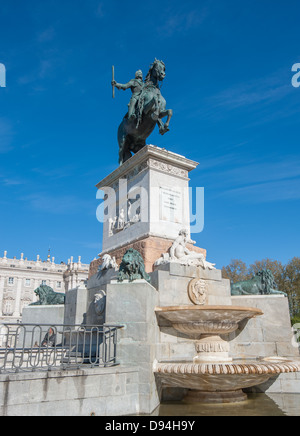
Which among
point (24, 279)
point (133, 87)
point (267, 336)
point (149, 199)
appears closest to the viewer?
point (267, 336)

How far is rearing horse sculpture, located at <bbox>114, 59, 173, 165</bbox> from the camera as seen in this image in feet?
50.3

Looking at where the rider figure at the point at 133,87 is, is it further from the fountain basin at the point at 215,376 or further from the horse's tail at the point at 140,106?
the fountain basin at the point at 215,376

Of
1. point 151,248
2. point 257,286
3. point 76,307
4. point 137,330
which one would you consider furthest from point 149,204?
point 137,330

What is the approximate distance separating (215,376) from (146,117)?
37.3 feet

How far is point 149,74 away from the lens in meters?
16.4

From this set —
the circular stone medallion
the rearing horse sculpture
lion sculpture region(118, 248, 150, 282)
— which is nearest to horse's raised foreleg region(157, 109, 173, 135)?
the rearing horse sculpture

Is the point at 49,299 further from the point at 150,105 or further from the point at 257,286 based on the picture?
the point at 150,105

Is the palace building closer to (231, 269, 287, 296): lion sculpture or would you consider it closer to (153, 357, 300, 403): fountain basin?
(231, 269, 287, 296): lion sculpture

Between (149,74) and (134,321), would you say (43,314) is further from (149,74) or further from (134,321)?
(149,74)

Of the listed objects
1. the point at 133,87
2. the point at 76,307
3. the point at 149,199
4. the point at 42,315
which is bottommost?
the point at 42,315

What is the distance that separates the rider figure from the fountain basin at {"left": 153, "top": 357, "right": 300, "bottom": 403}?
11.1 meters

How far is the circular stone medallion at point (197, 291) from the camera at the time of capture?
10062mm

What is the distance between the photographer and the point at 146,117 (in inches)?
617

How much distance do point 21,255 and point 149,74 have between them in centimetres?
8224
